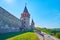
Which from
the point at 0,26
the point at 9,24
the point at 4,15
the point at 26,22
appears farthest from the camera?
the point at 26,22

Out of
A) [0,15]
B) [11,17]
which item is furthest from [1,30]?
[11,17]

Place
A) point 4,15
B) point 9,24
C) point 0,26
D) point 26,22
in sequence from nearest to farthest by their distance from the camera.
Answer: point 0,26 → point 4,15 → point 9,24 → point 26,22

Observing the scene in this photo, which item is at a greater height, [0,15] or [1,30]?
[0,15]

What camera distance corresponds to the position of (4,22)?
2030 centimetres

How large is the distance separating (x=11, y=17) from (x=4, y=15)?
2926 mm

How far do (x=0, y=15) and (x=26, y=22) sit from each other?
20031 millimetres

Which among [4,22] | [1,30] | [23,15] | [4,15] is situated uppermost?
[23,15]

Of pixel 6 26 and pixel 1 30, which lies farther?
pixel 6 26

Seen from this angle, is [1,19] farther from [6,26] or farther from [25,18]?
[25,18]

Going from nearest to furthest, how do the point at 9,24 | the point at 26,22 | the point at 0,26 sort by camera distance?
the point at 0,26 → the point at 9,24 → the point at 26,22

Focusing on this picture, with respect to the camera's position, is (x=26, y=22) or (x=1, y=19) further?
(x=26, y=22)

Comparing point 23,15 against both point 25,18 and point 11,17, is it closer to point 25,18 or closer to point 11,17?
point 25,18

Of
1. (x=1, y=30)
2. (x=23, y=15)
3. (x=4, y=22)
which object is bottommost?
(x=1, y=30)

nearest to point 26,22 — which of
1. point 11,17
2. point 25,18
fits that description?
point 25,18
